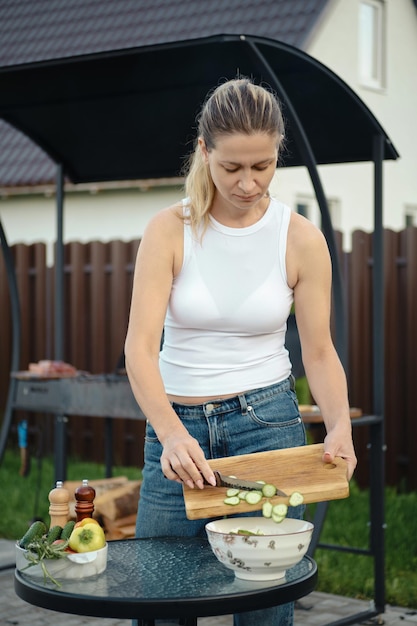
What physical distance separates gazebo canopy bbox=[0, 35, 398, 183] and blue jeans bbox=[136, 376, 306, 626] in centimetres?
170

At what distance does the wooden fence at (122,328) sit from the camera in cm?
834

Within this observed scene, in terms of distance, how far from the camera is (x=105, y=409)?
18.7 ft

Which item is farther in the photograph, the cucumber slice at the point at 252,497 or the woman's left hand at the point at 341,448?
the woman's left hand at the point at 341,448

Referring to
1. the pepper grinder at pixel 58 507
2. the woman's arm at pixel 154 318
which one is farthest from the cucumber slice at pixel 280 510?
the pepper grinder at pixel 58 507

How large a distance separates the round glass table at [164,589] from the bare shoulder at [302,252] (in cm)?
81

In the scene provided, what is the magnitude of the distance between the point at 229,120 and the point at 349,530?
4368 mm

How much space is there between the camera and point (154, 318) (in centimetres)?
290

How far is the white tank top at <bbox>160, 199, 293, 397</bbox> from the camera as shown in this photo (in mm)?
2955

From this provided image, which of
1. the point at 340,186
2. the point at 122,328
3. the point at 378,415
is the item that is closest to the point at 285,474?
the point at 378,415

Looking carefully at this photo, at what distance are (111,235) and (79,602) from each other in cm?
1123

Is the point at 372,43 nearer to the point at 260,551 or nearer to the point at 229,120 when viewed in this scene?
the point at 229,120

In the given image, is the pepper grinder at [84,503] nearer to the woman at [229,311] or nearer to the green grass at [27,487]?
the woman at [229,311]

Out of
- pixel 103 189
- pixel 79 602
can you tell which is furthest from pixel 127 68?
pixel 103 189

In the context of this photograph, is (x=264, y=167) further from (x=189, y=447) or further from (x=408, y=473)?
(x=408, y=473)
